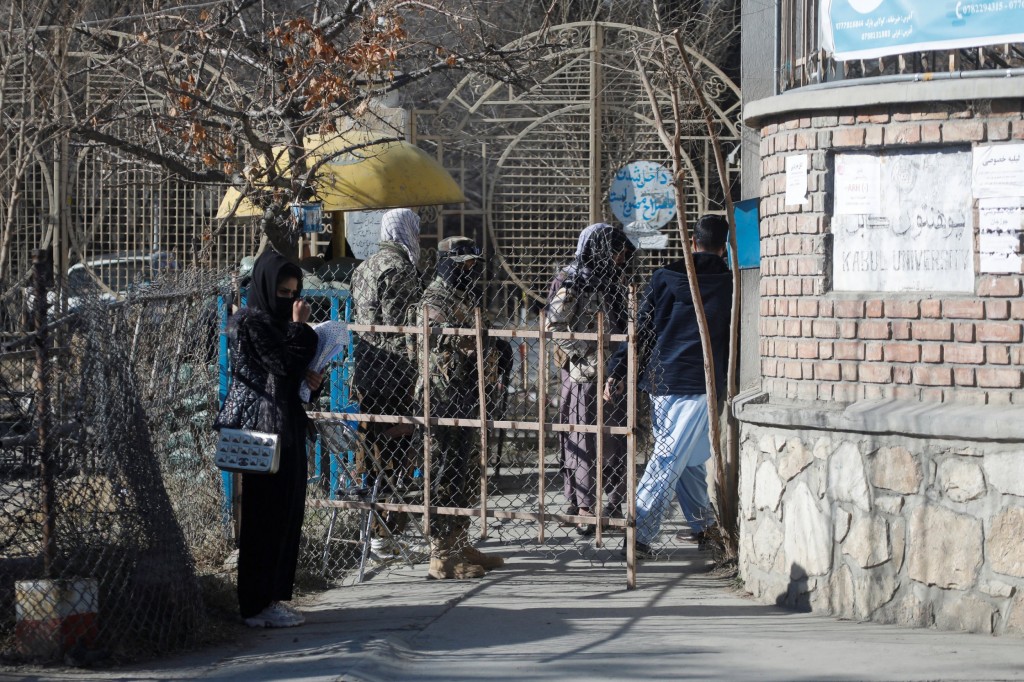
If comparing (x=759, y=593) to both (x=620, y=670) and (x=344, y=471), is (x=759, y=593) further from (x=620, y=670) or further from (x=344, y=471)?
(x=344, y=471)

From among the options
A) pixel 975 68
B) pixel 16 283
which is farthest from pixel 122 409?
pixel 975 68

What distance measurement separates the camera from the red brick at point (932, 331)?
5.28 meters

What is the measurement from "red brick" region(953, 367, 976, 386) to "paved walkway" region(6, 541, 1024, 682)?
3.34 ft

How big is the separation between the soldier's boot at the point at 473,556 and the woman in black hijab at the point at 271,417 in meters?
1.14

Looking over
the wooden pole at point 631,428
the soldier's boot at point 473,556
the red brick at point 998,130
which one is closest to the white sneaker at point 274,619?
the soldier's boot at point 473,556

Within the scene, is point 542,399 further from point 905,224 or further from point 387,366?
point 905,224

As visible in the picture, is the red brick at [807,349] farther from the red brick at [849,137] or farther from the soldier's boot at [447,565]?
the soldier's boot at [447,565]

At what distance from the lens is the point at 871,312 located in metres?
5.46

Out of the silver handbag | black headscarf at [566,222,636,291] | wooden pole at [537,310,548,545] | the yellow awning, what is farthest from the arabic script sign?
the silver handbag

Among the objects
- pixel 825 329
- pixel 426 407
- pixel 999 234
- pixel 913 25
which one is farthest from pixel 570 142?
pixel 999 234

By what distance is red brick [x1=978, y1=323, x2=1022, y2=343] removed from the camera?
514cm

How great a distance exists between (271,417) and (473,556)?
161cm

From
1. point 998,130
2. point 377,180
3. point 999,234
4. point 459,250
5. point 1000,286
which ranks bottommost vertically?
point 1000,286

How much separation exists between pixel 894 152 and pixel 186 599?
3451 mm
